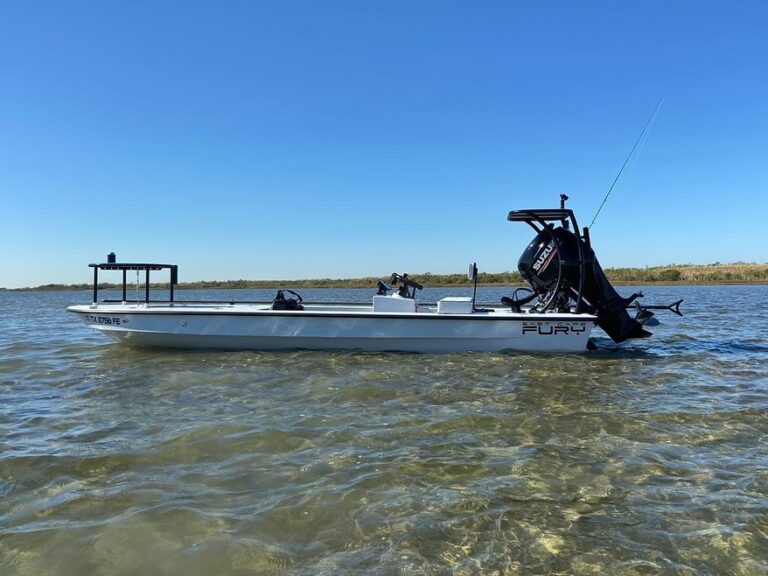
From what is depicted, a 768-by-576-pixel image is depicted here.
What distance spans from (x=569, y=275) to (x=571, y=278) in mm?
82

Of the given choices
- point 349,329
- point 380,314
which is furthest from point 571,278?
point 349,329

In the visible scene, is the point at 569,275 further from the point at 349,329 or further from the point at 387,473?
the point at 387,473

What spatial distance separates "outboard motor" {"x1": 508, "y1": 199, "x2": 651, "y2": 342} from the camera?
10.9 m

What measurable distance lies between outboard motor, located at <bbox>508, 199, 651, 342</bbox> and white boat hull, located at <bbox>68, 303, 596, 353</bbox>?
0.77m

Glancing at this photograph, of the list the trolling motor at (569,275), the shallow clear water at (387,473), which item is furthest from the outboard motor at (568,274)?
the shallow clear water at (387,473)

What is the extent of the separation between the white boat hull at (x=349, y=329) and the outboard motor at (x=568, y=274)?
2.52 ft

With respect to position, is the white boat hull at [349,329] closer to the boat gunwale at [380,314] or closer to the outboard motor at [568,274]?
the boat gunwale at [380,314]

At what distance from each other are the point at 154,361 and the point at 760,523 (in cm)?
968

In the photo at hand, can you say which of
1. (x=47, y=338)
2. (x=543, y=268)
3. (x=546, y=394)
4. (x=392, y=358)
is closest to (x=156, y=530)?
(x=546, y=394)

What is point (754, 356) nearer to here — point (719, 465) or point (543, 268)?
point (543, 268)

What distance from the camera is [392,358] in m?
10.3

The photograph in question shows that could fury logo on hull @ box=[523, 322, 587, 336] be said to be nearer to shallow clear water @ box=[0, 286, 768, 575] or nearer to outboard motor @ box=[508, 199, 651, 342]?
outboard motor @ box=[508, 199, 651, 342]

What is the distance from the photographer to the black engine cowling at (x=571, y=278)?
430 inches

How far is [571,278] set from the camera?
11031mm
